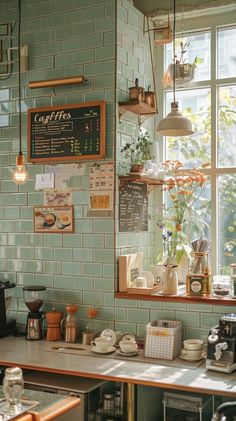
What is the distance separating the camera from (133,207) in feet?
14.6

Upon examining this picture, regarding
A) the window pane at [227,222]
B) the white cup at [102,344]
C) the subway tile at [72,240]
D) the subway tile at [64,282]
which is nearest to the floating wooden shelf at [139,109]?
the window pane at [227,222]

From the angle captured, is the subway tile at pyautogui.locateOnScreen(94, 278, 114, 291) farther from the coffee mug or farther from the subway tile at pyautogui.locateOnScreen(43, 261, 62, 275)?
the coffee mug

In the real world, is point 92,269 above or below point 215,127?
below

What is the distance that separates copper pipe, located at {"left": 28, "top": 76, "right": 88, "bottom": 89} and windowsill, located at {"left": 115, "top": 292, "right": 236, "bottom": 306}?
1650mm

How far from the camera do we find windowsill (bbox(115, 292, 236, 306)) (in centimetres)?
384

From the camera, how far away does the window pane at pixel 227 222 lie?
14.9ft

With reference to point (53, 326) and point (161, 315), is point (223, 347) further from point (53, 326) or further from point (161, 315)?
point (53, 326)

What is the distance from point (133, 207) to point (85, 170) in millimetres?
488

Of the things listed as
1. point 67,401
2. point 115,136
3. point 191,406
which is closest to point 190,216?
point 115,136

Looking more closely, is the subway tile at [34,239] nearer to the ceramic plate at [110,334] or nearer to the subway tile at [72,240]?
the subway tile at [72,240]

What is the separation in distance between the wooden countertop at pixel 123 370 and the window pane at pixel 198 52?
2.44 m

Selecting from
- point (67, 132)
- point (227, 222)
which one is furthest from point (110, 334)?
point (67, 132)

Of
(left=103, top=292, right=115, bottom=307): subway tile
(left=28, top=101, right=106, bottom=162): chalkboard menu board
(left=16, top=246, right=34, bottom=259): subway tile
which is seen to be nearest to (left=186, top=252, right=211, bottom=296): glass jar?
(left=103, top=292, right=115, bottom=307): subway tile

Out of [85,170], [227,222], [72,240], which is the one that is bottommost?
[72,240]
